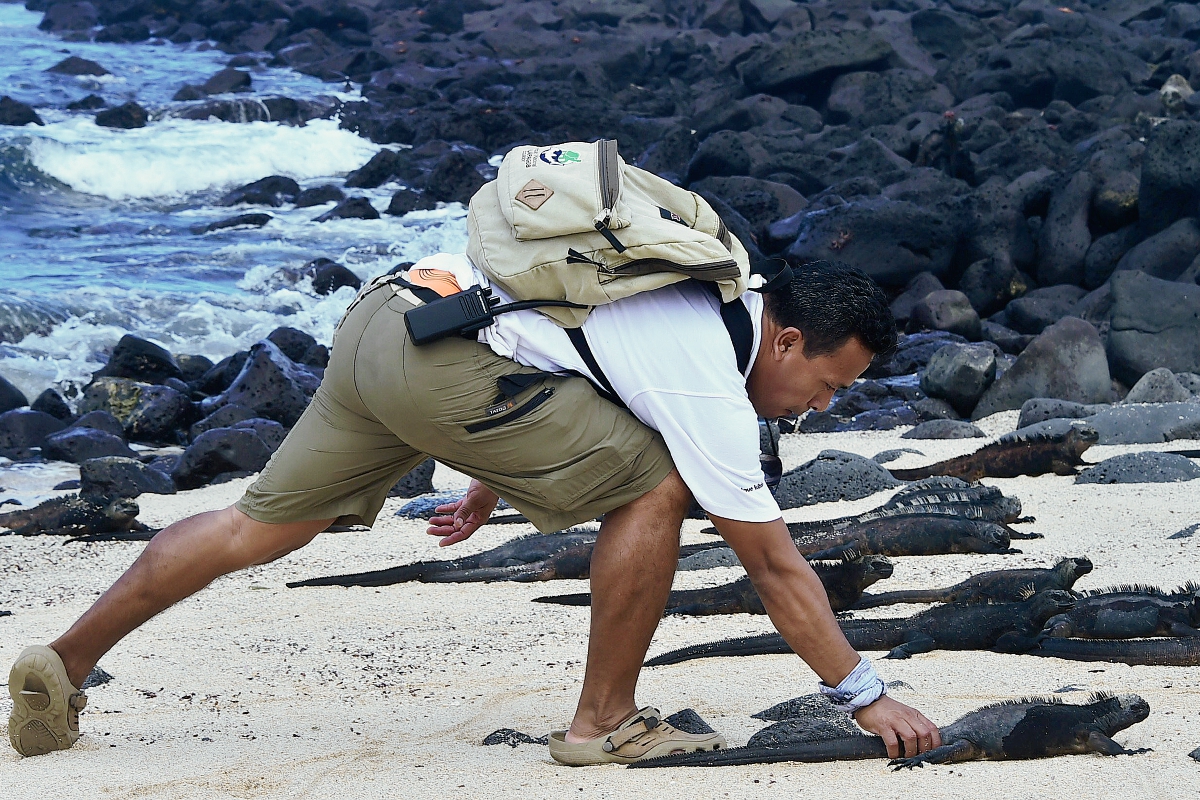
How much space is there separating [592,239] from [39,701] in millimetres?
1598

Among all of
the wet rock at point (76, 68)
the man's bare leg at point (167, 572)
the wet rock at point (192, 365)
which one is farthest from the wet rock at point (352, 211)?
the man's bare leg at point (167, 572)

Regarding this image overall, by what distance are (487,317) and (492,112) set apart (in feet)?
78.8

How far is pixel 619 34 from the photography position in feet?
109

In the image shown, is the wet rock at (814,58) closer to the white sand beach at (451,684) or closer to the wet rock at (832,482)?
the wet rock at (832,482)

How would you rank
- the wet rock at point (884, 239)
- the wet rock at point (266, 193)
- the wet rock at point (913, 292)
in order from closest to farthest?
the wet rock at point (913, 292)
the wet rock at point (884, 239)
the wet rock at point (266, 193)

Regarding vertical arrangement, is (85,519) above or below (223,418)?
above

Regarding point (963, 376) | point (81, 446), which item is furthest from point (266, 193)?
point (963, 376)

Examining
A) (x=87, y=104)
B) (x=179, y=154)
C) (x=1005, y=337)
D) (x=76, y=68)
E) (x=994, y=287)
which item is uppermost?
(x=76, y=68)

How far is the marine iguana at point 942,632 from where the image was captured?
3.23m

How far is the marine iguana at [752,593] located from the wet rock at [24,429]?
5.91m

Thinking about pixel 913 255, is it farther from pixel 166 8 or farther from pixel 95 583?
pixel 166 8

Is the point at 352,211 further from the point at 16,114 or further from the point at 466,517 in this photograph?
the point at 466,517

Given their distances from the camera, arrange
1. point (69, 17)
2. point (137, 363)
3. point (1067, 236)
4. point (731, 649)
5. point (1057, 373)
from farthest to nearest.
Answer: point (69, 17) < point (1067, 236) < point (137, 363) < point (1057, 373) < point (731, 649)

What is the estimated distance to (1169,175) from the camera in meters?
12.1
